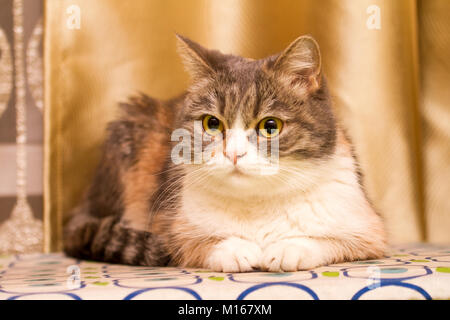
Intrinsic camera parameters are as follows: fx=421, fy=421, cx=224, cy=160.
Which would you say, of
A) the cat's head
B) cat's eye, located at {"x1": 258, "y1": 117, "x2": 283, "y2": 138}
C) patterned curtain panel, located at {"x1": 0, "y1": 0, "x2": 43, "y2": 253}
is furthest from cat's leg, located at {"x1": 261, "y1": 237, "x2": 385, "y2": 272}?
patterned curtain panel, located at {"x1": 0, "y1": 0, "x2": 43, "y2": 253}

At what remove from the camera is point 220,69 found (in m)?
1.09

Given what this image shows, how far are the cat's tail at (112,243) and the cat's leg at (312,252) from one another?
0.32 m

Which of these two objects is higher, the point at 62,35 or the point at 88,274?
the point at 62,35

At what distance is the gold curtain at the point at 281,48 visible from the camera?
1413mm

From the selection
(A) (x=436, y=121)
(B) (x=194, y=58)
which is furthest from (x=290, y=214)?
(A) (x=436, y=121)

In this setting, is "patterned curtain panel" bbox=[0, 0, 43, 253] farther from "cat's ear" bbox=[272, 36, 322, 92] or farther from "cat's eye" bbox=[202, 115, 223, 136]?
"cat's ear" bbox=[272, 36, 322, 92]

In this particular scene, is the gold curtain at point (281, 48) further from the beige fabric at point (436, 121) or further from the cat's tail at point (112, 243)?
the cat's tail at point (112, 243)

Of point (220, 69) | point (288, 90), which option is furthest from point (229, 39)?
point (288, 90)

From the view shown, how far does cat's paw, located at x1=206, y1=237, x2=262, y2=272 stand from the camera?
935mm

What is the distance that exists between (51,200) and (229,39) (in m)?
0.85
